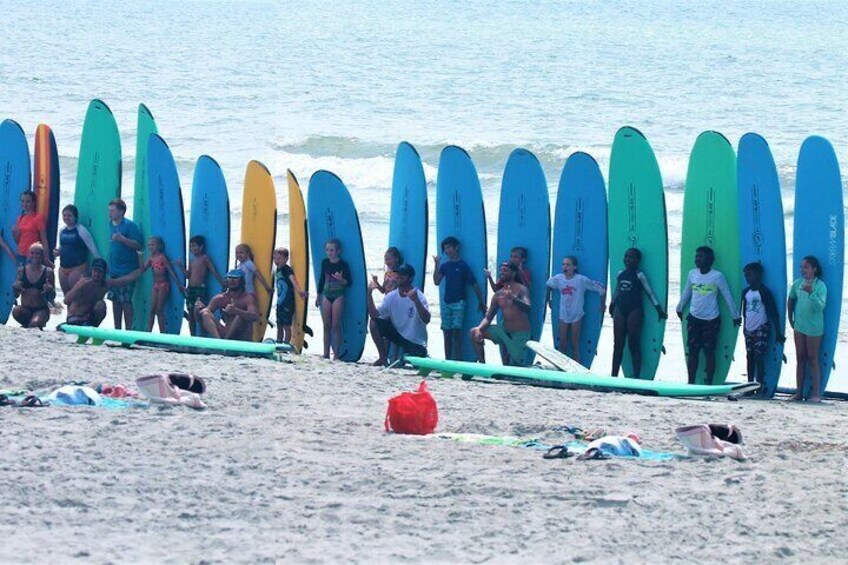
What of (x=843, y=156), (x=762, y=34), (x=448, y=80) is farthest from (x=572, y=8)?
(x=843, y=156)

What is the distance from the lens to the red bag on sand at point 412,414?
7.62 meters

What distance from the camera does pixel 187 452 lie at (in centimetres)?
705

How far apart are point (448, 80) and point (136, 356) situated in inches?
1020

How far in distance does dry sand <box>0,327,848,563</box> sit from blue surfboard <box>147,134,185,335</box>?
2.82m

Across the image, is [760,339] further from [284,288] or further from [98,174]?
[98,174]

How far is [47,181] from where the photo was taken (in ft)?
39.8

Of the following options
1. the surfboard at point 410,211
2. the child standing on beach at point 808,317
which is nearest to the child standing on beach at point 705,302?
the child standing on beach at point 808,317

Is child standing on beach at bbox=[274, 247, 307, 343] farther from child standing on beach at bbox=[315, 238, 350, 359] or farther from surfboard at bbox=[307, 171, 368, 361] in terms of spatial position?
surfboard at bbox=[307, 171, 368, 361]

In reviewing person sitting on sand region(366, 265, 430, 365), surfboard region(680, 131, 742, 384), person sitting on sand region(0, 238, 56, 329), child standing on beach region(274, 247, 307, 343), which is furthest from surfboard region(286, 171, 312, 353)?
surfboard region(680, 131, 742, 384)

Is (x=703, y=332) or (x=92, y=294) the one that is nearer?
(x=703, y=332)

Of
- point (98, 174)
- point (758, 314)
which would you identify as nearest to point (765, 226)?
point (758, 314)

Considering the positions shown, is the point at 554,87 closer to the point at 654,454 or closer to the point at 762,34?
the point at 762,34

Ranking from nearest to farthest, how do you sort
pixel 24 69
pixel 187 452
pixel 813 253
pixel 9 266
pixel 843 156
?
pixel 187 452 < pixel 813 253 < pixel 9 266 < pixel 843 156 < pixel 24 69

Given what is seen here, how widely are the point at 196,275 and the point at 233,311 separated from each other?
57cm
